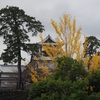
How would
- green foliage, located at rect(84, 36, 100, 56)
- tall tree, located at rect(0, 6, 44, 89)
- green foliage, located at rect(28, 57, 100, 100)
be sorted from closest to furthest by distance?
1. green foliage, located at rect(28, 57, 100, 100)
2. tall tree, located at rect(0, 6, 44, 89)
3. green foliage, located at rect(84, 36, 100, 56)

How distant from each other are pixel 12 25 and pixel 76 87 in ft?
35.7

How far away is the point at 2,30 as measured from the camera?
18.1 meters

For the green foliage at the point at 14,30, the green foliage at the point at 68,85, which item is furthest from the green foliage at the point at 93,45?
the green foliage at the point at 68,85

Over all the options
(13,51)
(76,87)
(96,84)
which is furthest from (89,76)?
(13,51)

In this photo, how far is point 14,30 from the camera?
703 inches

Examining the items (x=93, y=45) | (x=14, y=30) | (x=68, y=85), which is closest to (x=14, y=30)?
(x=14, y=30)

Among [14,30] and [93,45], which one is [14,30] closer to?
[14,30]

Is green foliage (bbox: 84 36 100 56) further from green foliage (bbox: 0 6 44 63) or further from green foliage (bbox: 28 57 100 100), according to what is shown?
green foliage (bbox: 28 57 100 100)

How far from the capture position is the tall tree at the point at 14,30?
17766 mm

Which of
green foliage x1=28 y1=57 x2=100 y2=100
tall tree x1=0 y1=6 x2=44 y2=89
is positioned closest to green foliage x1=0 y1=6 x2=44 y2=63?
Answer: tall tree x1=0 y1=6 x2=44 y2=89

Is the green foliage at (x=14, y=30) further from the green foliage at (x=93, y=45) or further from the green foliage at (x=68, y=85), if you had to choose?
the green foliage at (x=68, y=85)

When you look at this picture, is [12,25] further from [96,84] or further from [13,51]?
[96,84]

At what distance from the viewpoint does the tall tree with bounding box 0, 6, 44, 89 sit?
58.3ft

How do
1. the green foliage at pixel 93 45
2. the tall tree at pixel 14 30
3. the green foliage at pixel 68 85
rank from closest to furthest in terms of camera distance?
the green foliage at pixel 68 85 → the tall tree at pixel 14 30 → the green foliage at pixel 93 45
